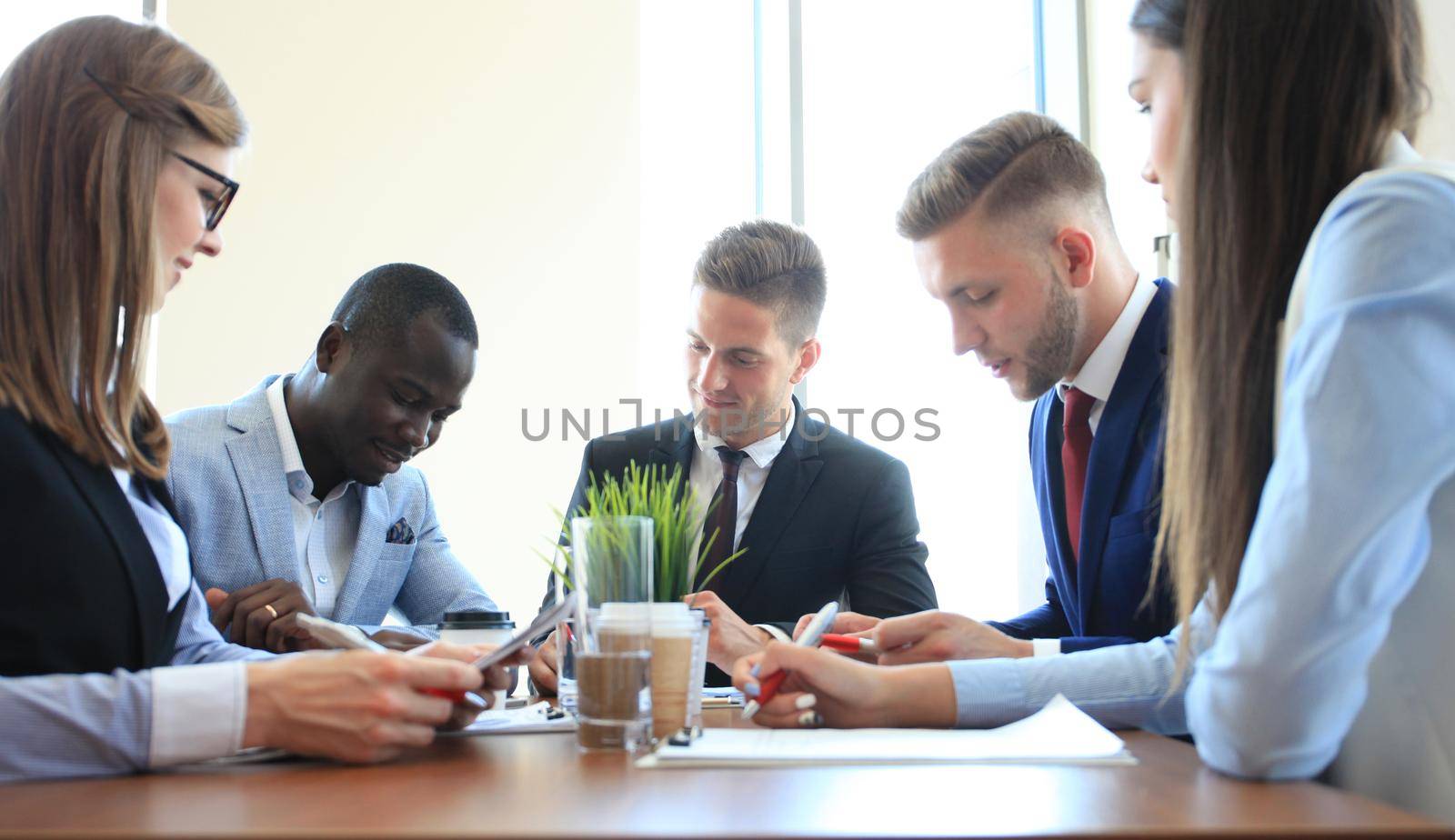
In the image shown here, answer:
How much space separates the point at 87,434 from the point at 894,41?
4100 mm

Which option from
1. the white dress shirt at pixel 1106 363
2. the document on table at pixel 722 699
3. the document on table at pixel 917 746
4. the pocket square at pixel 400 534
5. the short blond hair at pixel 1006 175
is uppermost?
the short blond hair at pixel 1006 175

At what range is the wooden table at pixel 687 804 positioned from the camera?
2.70 ft

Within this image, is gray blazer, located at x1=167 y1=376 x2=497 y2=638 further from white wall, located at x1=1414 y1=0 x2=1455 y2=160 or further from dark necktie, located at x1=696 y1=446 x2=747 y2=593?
white wall, located at x1=1414 y1=0 x2=1455 y2=160

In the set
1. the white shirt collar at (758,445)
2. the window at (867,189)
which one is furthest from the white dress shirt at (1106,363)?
the window at (867,189)

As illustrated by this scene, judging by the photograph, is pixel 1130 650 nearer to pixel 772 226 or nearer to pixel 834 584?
pixel 834 584

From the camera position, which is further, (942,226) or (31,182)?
(942,226)

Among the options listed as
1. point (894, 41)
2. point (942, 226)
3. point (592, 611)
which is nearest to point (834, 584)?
point (942, 226)

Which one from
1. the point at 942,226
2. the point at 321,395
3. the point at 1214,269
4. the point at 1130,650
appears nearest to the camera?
the point at 1214,269

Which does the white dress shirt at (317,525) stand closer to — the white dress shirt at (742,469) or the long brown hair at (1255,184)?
the white dress shirt at (742,469)

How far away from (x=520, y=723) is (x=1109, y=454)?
114 cm

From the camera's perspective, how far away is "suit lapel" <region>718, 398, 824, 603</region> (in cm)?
271

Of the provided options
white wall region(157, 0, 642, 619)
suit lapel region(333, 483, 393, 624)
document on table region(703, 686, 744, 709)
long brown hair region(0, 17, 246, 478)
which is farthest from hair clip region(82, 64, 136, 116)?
white wall region(157, 0, 642, 619)

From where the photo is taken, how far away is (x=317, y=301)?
4211 mm

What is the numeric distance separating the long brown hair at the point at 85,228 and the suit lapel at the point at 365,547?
105cm
